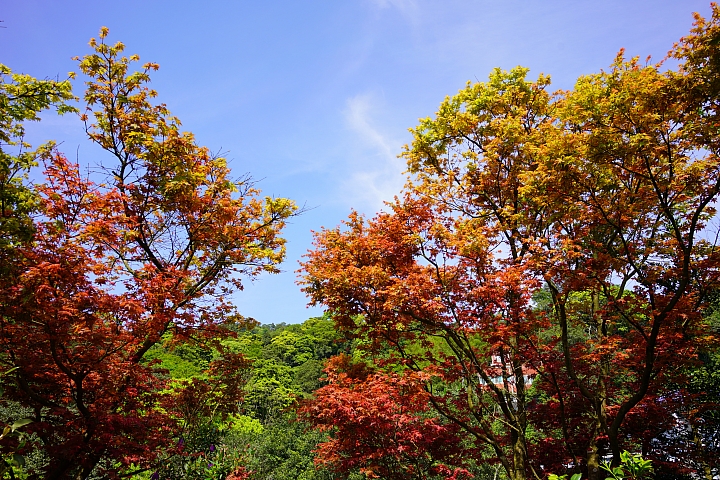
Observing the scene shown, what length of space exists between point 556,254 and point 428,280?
222 cm

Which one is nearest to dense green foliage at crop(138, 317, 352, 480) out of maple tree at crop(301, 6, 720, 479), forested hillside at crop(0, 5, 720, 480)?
forested hillside at crop(0, 5, 720, 480)

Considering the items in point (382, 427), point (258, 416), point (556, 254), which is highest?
point (556, 254)

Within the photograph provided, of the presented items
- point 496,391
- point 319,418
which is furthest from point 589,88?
point 319,418

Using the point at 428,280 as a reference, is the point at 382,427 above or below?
below

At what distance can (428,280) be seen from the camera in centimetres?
789

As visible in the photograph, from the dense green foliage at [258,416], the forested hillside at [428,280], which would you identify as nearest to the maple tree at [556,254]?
the forested hillside at [428,280]

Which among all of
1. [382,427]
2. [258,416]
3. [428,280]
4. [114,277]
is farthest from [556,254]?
[258,416]

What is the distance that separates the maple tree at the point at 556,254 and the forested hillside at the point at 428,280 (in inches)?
1.7

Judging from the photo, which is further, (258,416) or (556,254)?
(258,416)

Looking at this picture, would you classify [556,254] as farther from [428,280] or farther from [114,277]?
[114,277]

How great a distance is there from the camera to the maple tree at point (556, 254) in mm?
5641

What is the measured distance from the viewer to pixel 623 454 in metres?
2.45

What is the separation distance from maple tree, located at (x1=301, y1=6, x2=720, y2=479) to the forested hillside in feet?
0.15

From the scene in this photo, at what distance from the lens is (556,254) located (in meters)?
6.68
